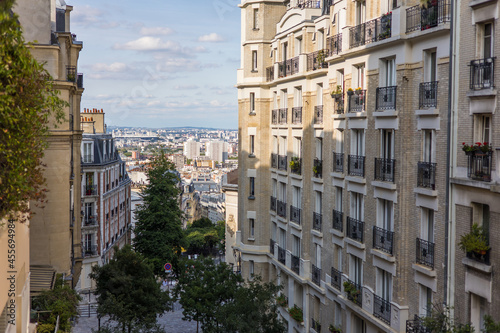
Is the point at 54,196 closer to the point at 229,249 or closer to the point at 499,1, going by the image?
the point at 499,1

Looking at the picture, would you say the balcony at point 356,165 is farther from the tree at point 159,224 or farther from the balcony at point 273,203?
the tree at point 159,224

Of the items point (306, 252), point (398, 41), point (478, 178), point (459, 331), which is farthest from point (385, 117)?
point (306, 252)

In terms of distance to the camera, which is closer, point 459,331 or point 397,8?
point 459,331

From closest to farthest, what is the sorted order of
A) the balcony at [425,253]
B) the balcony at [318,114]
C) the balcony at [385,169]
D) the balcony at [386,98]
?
the balcony at [425,253], the balcony at [386,98], the balcony at [385,169], the balcony at [318,114]

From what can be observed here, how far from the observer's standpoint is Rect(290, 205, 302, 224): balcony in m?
33.8

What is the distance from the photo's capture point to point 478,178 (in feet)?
55.1

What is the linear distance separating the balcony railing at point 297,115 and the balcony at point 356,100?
7826 mm

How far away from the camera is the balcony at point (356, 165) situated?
2480cm

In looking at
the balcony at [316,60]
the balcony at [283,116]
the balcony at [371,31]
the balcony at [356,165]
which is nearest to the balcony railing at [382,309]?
the balcony at [356,165]

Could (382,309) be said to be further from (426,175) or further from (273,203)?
(273,203)

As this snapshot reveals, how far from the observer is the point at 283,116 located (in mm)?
36500

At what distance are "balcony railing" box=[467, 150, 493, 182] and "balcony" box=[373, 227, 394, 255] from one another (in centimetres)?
548

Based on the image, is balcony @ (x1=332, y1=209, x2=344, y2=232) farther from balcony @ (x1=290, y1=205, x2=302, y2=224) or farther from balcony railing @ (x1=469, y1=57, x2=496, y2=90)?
balcony railing @ (x1=469, y1=57, x2=496, y2=90)

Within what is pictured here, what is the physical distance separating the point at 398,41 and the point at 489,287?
9.12m
